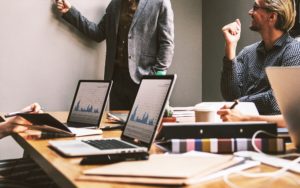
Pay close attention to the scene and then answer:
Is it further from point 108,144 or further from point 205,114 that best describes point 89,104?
point 108,144

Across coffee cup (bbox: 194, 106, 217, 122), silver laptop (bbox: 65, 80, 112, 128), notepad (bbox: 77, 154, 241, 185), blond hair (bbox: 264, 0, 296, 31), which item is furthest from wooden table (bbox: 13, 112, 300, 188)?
blond hair (bbox: 264, 0, 296, 31)

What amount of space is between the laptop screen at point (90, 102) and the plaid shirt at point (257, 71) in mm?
827

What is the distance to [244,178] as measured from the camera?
70 centimetres

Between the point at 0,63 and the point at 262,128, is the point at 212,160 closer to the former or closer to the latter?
the point at 262,128

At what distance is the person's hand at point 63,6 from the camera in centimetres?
285

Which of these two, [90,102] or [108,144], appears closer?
[108,144]

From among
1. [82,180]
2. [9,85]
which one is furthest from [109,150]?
[9,85]

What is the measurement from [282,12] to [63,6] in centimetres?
159

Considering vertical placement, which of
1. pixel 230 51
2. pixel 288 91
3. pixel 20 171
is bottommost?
pixel 20 171

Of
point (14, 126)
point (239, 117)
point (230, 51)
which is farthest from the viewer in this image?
point (230, 51)

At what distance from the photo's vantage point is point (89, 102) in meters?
1.77

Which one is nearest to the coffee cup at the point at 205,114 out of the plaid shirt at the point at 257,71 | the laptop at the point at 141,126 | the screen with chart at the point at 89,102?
the laptop at the point at 141,126

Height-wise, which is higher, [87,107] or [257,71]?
[257,71]

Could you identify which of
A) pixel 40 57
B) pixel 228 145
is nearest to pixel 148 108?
pixel 228 145
